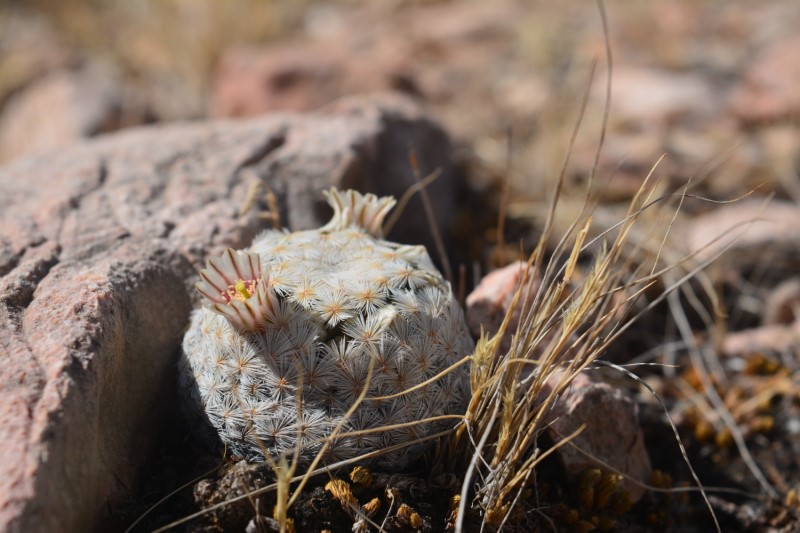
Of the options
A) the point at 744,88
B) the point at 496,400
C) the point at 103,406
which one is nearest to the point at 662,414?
the point at 496,400

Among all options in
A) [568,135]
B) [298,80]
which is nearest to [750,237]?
[568,135]

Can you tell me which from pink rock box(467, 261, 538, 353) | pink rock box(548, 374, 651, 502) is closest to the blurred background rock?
pink rock box(467, 261, 538, 353)

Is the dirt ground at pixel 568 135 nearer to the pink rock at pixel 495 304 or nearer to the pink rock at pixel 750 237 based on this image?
the pink rock at pixel 750 237

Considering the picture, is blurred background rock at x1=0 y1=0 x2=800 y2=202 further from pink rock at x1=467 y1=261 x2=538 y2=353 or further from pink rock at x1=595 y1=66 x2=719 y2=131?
pink rock at x1=467 y1=261 x2=538 y2=353

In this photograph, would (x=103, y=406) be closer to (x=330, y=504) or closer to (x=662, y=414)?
(x=330, y=504)

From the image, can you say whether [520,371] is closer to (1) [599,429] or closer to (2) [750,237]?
(1) [599,429]
